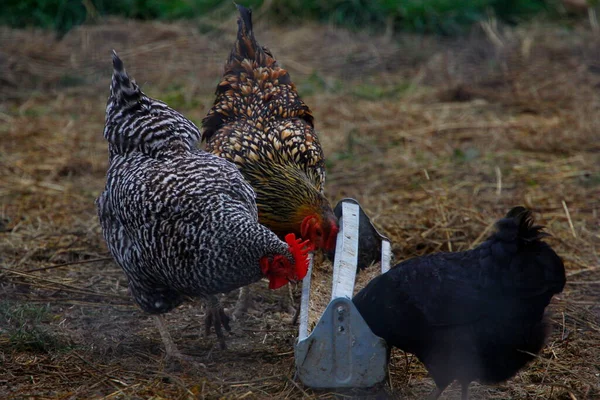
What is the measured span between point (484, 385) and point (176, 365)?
1.69 meters

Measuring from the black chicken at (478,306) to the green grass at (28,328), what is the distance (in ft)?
6.04

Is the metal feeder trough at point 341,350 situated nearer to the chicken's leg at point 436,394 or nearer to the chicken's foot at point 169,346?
the chicken's leg at point 436,394

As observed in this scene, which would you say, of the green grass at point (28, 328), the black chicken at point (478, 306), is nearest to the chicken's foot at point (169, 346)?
the green grass at point (28, 328)

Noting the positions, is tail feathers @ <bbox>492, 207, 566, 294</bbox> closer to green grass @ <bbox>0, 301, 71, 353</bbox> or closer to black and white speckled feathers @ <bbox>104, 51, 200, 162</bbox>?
black and white speckled feathers @ <bbox>104, 51, 200, 162</bbox>

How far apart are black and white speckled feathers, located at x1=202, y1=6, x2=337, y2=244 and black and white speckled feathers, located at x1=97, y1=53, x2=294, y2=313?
510 millimetres

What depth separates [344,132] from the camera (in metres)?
8.25

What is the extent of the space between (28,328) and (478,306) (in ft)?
8.70

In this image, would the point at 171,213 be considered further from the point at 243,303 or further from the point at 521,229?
the point at 521,229

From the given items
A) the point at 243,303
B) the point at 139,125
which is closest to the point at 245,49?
the point at 139,125

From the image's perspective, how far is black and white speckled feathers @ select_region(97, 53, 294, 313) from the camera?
374cm

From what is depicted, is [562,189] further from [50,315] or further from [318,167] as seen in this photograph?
[50,315]

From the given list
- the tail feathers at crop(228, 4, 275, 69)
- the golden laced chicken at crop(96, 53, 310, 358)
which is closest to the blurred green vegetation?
the tail feathers at crop(228, 4, 275, 69)

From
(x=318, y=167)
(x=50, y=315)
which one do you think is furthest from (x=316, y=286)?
(x=50, y=315)

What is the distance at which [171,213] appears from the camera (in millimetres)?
3805
